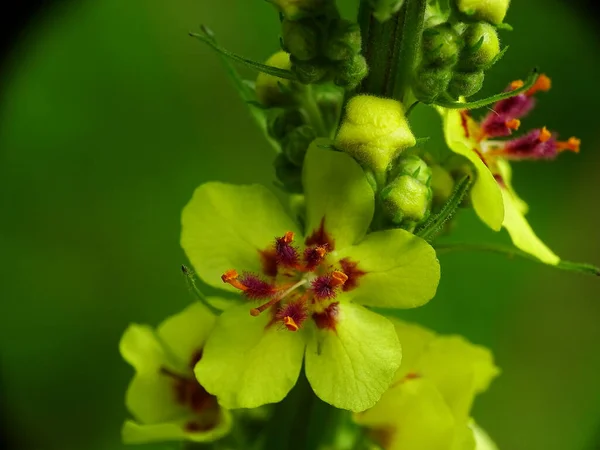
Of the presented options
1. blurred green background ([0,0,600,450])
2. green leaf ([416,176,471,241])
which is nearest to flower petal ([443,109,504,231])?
green leaf ([416,176,471,241])

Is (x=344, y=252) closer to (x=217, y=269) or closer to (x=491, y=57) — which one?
(x=217, y=269)

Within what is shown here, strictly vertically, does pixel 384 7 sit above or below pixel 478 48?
above

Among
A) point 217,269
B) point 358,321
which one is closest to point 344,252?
point 358,321

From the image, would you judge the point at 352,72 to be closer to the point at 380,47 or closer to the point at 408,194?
the point at 380,47

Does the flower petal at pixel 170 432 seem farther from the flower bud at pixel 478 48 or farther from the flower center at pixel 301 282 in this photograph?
the flower bud at pixel 478 48

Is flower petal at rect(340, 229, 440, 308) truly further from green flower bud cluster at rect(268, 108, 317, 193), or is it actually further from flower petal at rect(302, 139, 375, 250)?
green flower bud cluster at rect(268, 108, 317, 193)

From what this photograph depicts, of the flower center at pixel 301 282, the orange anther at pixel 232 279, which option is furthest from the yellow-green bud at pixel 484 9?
the orange anther at pixel 232 279

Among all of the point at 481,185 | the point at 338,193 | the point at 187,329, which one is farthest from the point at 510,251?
the point at 187,329
